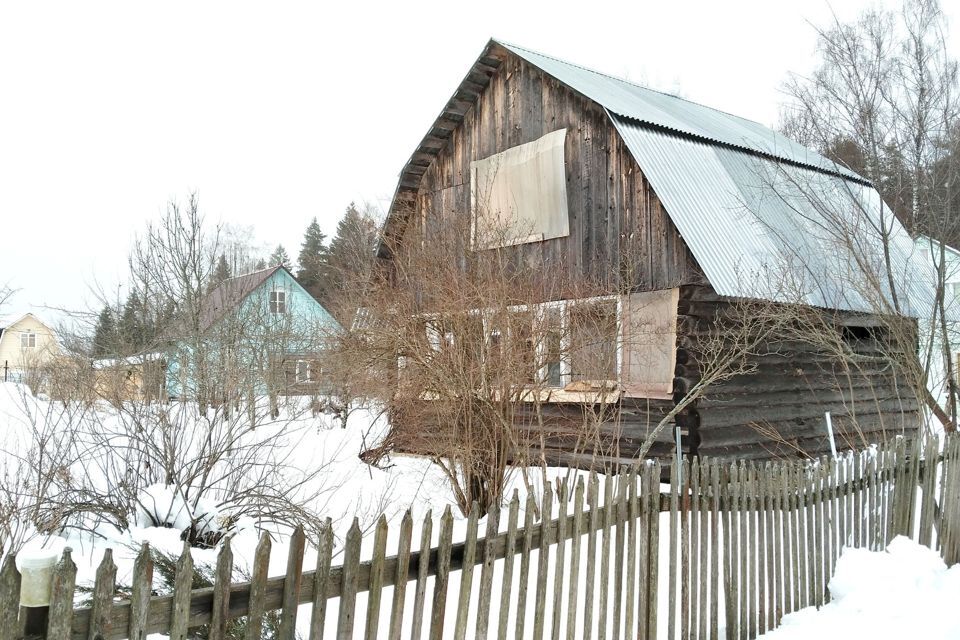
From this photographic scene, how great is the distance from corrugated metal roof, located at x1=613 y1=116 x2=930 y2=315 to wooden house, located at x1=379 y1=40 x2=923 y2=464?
4 centimetres

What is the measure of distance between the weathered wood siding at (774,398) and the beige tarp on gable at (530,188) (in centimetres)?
299

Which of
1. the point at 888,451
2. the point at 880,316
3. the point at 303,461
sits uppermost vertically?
the point at 880,316

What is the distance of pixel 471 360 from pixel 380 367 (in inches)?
65.4

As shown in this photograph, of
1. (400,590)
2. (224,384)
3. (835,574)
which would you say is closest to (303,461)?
(224,384)

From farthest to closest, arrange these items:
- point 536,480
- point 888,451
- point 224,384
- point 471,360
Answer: point 536,480
point 471,360
point 224,384
point 888,451

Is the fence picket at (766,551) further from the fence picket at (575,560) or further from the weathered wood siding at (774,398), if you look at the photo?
the weathered wood siding at (774,398)

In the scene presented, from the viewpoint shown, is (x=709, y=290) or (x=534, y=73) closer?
(x=709, y=290)

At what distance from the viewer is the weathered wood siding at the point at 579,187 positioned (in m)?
11.0

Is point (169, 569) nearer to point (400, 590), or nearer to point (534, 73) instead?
point (400, 590)

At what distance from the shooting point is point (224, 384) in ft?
25.8

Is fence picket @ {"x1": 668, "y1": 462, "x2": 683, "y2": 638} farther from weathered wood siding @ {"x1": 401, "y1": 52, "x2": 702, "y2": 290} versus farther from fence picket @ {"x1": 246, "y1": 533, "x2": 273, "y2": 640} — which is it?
weathered wood siding @ {"x1": 401, "y1": 52, "x2": 702, "y2": 290}

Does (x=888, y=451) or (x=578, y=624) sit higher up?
(x=888, y=451)

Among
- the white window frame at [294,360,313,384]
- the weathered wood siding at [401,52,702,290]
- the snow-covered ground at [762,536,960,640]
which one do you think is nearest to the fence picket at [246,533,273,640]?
the snow-covered ground at [762,536,960,640]

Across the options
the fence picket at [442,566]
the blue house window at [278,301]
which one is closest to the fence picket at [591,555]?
the fence picket at [442,566]
